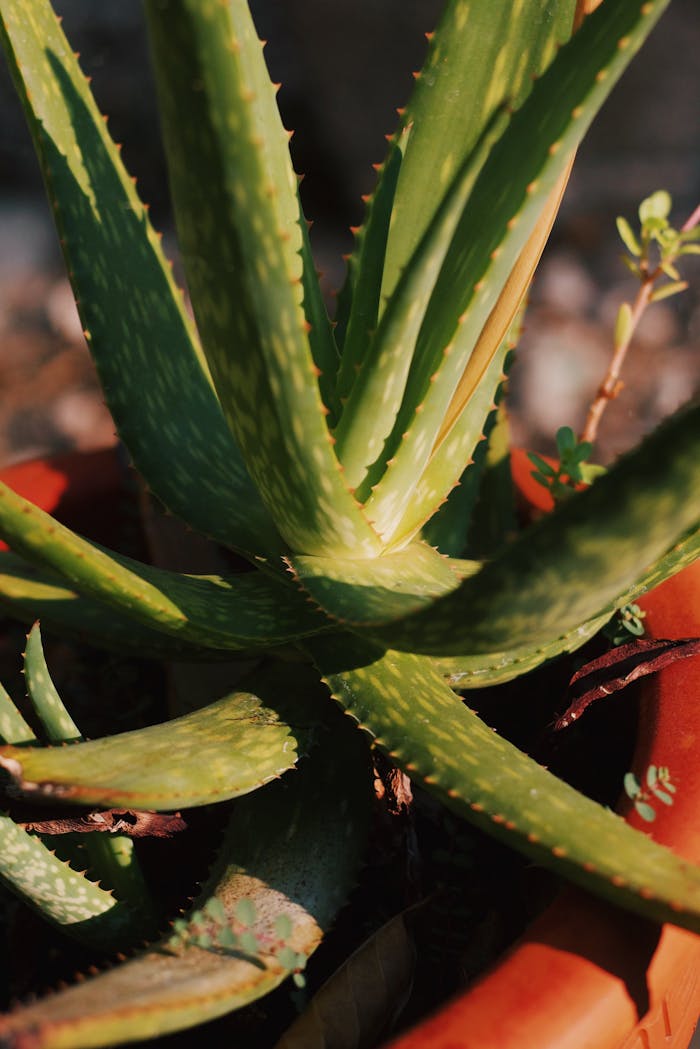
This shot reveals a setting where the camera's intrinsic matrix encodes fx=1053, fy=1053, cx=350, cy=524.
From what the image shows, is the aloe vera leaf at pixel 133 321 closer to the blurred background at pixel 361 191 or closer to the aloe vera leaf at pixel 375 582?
the aloe vera leaf at pixel 375 582

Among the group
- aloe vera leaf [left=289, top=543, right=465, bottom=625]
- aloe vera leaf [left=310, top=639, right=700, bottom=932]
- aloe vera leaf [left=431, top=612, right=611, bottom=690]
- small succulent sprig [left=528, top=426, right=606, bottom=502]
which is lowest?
aloe vera leaf [left=310, top=639, right=700, bottom=932]

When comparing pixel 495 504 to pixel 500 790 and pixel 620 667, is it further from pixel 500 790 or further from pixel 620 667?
pixel 500 790

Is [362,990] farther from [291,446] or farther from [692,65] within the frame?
[692,65]

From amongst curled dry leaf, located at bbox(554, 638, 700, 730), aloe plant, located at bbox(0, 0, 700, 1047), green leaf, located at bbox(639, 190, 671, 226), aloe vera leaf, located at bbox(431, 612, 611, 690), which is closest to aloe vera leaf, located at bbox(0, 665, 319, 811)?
aloe plant, located at bbox(0, 0, 700, 1047)

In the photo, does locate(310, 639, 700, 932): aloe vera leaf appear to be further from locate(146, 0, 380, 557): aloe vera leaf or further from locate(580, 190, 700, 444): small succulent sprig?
locate(580, 190, 700, 444): small succulent sprig

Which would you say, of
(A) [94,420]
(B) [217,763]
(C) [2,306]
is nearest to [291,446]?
(B) [217,763]

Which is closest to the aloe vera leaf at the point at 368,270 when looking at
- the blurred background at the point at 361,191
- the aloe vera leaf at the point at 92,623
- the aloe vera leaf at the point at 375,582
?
the aloe vera leaf at the point at 375,582

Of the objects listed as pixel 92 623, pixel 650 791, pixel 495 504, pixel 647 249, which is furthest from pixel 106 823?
pixel 647 249
